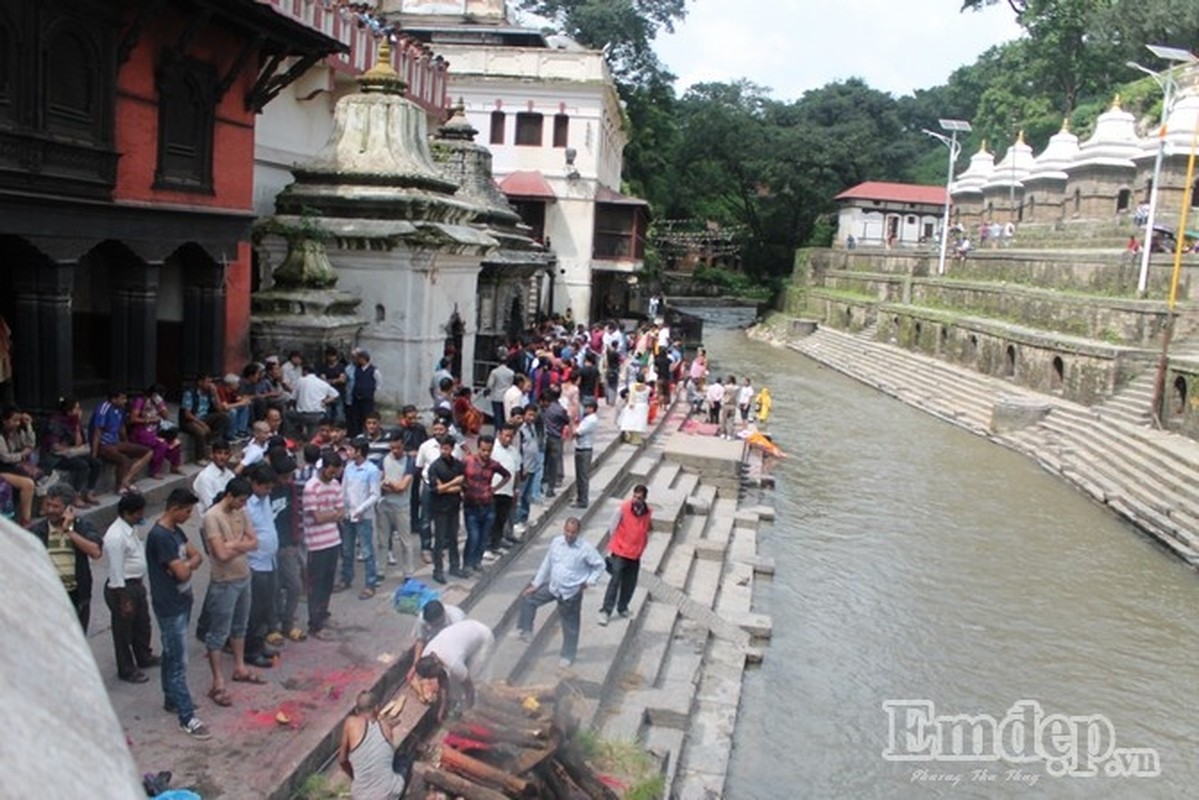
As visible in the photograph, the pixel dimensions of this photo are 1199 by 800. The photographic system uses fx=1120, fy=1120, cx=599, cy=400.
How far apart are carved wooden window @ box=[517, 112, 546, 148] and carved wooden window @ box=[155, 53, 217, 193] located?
2473 centimetres

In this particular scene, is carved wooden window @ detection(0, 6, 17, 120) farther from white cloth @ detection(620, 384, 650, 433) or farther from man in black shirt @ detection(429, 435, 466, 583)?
white cloth @ detection(620, 384, 650, 433)

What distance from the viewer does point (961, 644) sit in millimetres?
12305

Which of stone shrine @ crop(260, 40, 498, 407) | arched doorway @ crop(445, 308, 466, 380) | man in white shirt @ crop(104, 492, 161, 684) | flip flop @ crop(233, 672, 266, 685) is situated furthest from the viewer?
arched doorway @ crop(445, 308, 466, 380)

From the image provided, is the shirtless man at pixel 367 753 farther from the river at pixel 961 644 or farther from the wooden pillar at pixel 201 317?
the wooden pillar at pixel 201 317

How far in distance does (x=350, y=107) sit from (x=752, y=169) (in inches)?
1983

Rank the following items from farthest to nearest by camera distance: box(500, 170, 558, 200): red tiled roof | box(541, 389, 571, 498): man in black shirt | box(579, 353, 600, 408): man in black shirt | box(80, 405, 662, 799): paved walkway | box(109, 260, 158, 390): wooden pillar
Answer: box(500, 170, 558, 200): red tiled roof, box(579, 353, 600, 408): man in black shirt, box(541, 389, 571, 498): man in black shirt, box(109, 260, 158, 390): wooden pillar, box(80, 405, 662, 799): paved walkway

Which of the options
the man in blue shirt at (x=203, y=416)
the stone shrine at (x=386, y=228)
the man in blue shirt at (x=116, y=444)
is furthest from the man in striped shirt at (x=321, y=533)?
the stone shrine at (x=386, y=228)

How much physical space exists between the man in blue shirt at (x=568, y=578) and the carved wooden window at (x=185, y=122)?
6.36 meters

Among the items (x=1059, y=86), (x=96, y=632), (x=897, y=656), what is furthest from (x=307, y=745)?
(x=1059, y=86)

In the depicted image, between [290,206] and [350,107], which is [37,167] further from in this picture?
[350,107]

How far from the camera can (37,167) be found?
32.8ft

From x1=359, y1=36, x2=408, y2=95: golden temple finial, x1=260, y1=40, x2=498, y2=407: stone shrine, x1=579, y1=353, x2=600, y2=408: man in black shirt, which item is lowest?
x1=579, y1=353, x2=600, y2=408: man in black shirt

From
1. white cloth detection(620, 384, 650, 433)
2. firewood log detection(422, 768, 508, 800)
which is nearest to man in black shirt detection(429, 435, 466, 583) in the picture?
firewood log detection(422, 768, 508, 800)

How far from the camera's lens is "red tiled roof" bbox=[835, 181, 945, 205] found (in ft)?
208
